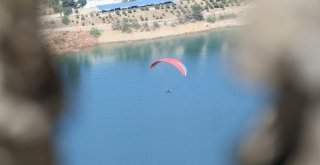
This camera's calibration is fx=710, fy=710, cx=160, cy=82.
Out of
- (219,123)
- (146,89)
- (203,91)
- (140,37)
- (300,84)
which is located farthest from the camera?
(140,37)

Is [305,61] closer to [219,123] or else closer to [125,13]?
[219,123]

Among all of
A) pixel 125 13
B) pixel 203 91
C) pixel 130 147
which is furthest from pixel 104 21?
pixel 130 147

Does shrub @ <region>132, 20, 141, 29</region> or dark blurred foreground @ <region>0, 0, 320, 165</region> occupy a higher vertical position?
dark blurred foreground @ <region>0, 0, 320, 165</region>

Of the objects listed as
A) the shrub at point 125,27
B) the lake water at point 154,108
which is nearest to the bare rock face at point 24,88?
the lake water at point 154,108

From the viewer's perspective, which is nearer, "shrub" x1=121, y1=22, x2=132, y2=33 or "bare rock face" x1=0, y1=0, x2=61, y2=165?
"bare rock face" x1=0, y1=0, x2=61, y2=165

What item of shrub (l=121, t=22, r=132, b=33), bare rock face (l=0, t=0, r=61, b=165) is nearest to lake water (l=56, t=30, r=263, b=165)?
shrub (l=121, t=22, r=132, b=33)

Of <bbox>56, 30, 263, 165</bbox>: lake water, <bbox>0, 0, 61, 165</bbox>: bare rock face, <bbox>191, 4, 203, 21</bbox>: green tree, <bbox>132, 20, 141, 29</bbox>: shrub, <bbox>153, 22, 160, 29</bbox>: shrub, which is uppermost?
<bbox>0, 0, 61, 165</bbox>: bare rock face

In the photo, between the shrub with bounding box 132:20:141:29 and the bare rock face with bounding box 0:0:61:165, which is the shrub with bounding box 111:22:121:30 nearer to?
the shrub with bounding box 132:20:141:29
